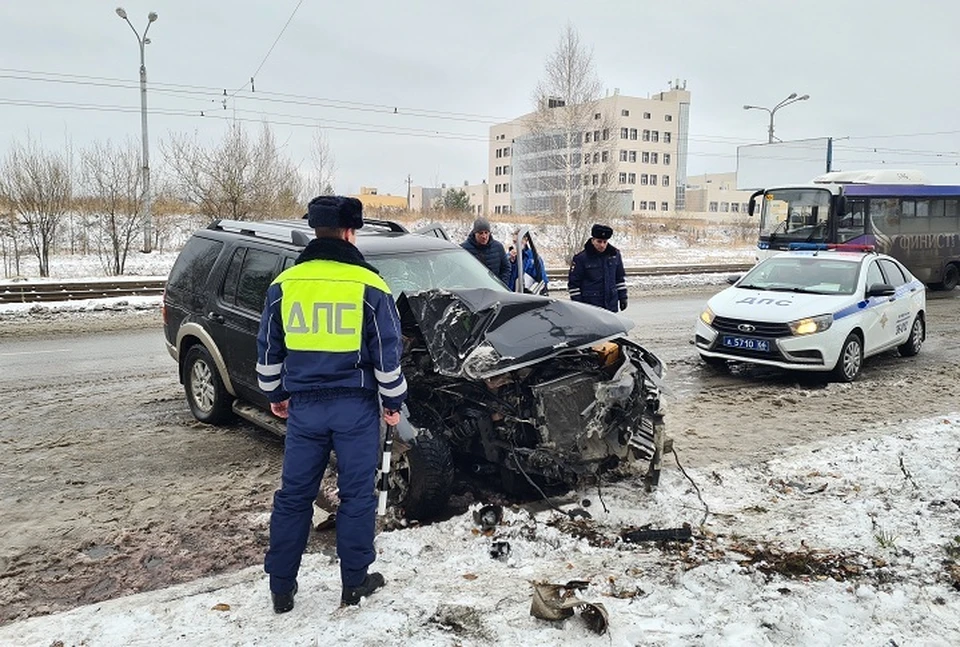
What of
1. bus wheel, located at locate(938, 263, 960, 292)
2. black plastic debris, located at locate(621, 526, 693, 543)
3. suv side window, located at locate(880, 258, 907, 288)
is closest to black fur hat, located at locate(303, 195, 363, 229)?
black plastic debris, located at locate(621, 526, 693, 543)

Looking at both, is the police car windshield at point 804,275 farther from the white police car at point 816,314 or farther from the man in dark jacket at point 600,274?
the man in dark jacket at point 600,274

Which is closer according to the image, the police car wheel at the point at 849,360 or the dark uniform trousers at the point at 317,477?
the dark uniform trousers at the point at 317,477

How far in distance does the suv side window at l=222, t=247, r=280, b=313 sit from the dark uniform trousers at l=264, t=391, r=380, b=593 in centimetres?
253

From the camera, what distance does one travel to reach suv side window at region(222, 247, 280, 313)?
5766 millimetres

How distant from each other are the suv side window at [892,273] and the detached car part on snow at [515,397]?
665 cm

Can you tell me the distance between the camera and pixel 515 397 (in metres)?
4.44

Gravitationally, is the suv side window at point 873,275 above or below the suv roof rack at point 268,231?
below

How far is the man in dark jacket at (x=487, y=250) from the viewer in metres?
8.31

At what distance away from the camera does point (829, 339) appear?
27.0ft

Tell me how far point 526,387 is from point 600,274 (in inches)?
156

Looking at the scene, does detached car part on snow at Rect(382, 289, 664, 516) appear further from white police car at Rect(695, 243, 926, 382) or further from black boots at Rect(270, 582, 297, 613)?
white police car at Rect(695, 243, 926, 382)

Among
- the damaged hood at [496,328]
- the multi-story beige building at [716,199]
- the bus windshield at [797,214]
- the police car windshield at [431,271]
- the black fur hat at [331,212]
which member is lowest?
the damaged hood at [496,328]

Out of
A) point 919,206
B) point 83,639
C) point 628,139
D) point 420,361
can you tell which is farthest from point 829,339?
point 628,139

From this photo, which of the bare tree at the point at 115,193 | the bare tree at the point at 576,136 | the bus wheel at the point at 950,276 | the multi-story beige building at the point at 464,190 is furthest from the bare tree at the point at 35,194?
the multi-story beige building at the point at 464,190
